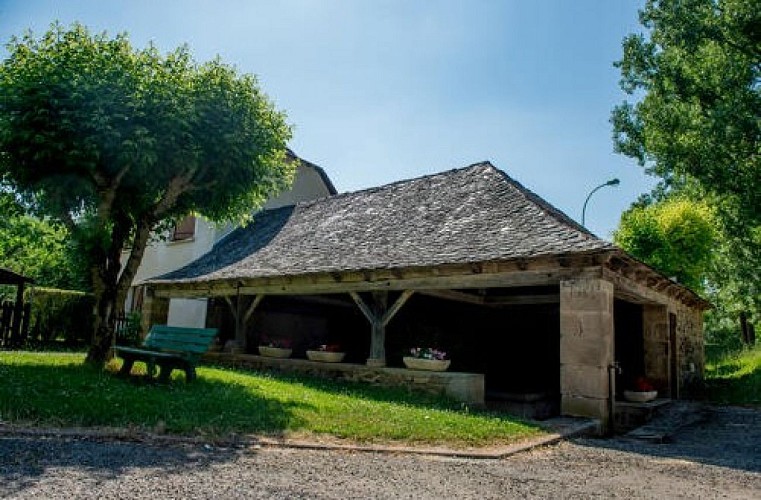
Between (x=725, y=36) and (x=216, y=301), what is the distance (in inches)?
665

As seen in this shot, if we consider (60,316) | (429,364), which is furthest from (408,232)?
(60,316)

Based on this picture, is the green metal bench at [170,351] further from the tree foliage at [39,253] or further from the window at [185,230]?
the tree foliage at [39,253]

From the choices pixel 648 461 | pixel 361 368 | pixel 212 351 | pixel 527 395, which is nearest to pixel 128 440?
pixel 648 461

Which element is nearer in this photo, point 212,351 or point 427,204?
point 427,204

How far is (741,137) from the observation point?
15961 millimetres

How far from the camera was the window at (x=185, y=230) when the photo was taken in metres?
19.7

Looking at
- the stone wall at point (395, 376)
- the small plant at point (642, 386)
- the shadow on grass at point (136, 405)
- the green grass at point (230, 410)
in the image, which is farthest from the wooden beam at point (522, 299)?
the shadow on grass at point (136, 405)

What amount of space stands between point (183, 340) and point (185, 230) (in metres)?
11.6

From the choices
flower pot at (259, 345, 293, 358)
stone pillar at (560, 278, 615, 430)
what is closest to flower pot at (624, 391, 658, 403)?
stone pillar at (560, 278, 615, 430)

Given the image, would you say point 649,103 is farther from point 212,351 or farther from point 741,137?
point 212,351

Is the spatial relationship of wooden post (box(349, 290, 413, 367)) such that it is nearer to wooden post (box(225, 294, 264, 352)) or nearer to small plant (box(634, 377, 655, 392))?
wooden post (box(225, 294, 264, 352))

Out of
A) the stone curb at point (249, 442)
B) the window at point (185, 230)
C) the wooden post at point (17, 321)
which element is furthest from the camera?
the window at point (185, 230)

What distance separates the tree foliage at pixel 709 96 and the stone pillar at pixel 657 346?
22.4 feet

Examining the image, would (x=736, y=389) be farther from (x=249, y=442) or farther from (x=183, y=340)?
(x=249, y=442)
